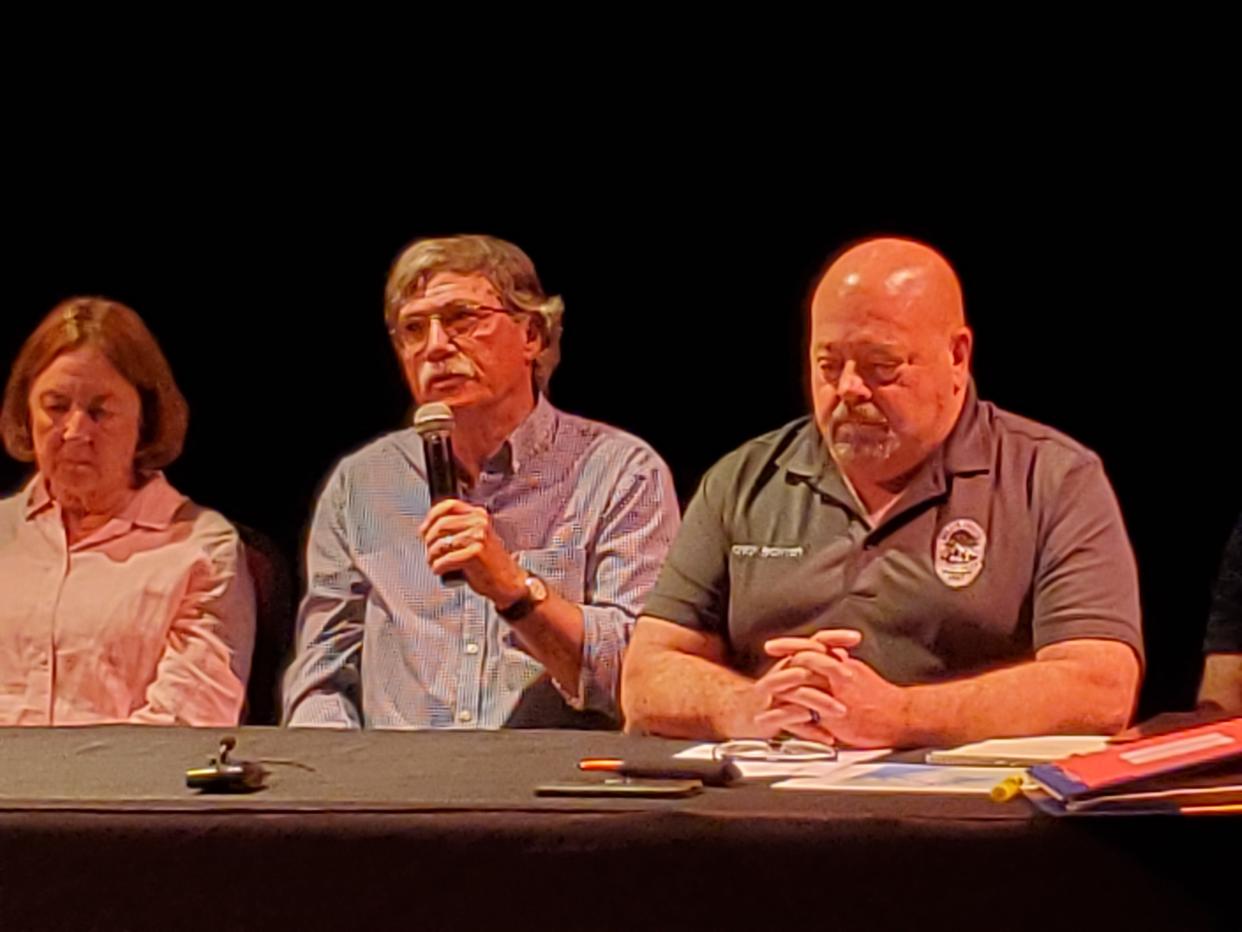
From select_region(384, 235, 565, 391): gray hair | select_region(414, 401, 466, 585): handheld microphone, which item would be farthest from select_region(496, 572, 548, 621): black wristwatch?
select_region(384, 235, 565, 391): gray hair

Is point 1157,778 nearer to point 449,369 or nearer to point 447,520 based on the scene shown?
point 447,520

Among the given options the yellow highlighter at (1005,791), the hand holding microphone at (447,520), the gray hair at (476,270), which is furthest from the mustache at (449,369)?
the yellow highlighter at (1005,791)

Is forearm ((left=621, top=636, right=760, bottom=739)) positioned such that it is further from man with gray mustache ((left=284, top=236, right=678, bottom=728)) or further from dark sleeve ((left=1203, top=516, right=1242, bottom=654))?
dark sleeve ((left=1203, top=516, right=1242, bottom=654))

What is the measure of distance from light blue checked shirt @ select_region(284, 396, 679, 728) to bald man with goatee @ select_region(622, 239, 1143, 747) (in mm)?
304

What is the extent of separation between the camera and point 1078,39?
117 inches

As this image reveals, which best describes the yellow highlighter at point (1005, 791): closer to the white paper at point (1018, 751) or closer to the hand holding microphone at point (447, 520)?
the white paper at point (1018, 751)

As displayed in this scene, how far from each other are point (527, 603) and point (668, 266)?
2.81 ft

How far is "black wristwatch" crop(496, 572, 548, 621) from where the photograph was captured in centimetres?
252

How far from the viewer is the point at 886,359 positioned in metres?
2.29

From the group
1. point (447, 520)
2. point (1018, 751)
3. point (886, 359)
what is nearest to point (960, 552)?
point (886, 359)

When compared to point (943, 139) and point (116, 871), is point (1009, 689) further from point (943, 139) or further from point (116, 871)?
point (943, 139)

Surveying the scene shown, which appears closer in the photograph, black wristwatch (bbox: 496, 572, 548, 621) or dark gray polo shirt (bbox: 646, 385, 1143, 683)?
dark gray polo shirt (bbox: 646, 385, 1143, 683)

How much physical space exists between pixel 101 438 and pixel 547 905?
164cm

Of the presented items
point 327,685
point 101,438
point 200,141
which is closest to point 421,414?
point 327,685
